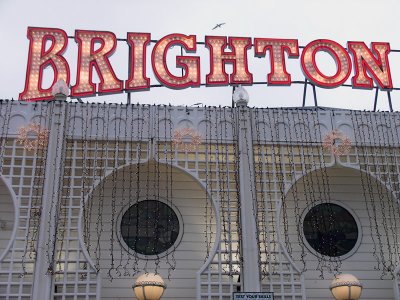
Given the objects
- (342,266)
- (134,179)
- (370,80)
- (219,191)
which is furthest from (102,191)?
(370,80)

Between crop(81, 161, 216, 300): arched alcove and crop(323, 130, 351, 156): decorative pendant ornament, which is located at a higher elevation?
crop(323, 130, 351, 156): decorative pendant ornament

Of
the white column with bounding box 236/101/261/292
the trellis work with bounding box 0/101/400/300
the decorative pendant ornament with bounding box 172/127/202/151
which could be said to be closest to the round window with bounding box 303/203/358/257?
the trellis work with bounding box 0/101/400/300

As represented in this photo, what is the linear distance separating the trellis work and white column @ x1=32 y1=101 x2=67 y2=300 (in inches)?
1.1

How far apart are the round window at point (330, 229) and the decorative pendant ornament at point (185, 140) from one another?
4.44 m

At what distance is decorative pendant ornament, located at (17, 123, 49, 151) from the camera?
644 inches

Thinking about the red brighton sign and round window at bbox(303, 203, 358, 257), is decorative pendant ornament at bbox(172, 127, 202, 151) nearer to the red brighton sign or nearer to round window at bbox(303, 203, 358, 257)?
the red brighton sign

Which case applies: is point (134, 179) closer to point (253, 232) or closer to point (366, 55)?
point (253, 232)

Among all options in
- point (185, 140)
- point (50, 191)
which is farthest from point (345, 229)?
point (50, 191)

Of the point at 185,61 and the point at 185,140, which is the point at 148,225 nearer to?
the point at 185,140

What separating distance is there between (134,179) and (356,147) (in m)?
6.84

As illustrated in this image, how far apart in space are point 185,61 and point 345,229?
7989 mm

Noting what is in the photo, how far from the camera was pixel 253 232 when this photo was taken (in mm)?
15812

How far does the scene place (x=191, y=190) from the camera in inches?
714

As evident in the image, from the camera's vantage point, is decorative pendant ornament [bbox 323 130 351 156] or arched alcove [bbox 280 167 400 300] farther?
arched alcove [bbox 280 167 400 300]
